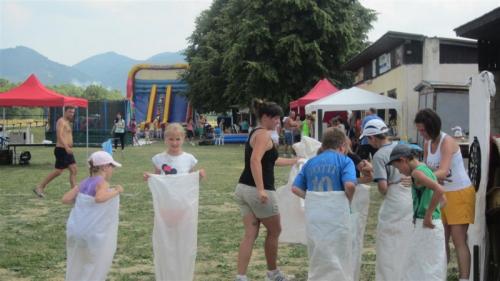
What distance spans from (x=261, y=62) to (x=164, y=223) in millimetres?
28367

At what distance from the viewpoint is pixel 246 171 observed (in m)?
5.57

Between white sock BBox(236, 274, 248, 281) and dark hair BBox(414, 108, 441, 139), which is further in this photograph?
white sock BBox(236, 274, 248, 281)

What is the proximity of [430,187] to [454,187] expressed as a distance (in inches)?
41.2

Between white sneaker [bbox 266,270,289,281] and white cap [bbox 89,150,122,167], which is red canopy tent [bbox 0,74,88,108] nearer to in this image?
white sneaker [bbox 266,270,289,281]

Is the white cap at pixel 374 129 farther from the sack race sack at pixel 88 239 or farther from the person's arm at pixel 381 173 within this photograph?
the sack race sack at pixel 88 239

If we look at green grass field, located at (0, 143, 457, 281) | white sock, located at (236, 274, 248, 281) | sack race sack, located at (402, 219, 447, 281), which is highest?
sack race sack, located at (402, 219, 447, 281)

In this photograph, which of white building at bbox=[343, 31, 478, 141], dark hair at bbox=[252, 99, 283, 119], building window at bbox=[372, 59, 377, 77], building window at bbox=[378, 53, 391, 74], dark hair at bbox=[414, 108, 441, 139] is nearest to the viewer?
dark hair at bbox=[414, 108, 441, 139]

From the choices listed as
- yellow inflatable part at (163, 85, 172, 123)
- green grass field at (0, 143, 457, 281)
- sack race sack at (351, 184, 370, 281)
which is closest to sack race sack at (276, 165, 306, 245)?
green grass field at (0, 143, 457, 281)

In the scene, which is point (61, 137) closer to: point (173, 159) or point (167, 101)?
point (173, 159)

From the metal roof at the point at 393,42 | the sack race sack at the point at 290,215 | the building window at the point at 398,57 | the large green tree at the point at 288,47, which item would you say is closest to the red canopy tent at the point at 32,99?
the metal roof at the point at 393,42

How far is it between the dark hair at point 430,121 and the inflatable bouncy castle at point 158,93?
155ft

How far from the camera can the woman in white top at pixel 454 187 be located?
5.25 m

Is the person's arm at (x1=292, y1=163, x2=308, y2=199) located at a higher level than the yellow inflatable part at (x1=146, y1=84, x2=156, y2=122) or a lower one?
lower

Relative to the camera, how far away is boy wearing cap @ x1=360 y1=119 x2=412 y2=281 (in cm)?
498
